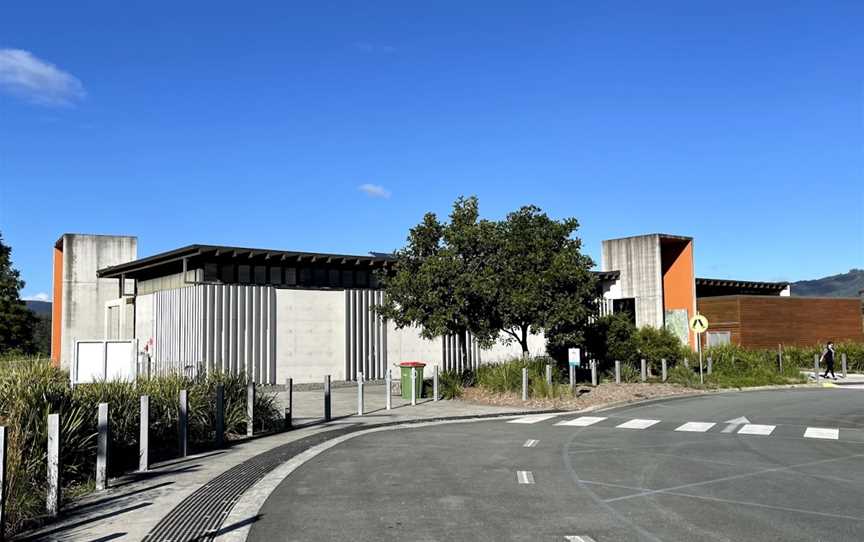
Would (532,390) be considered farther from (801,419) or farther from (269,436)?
(269,436)

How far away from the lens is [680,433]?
16031 millimetres

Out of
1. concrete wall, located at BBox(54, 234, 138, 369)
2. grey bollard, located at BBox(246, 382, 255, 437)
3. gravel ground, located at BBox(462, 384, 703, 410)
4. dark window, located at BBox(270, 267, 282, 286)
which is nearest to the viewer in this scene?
grey bollard, located at BBox(246, 382, 255, 437)

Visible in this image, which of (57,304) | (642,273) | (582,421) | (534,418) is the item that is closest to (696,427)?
(582,421)

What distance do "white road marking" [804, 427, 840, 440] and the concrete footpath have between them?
7.29 metres

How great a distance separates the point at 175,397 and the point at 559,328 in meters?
16.1

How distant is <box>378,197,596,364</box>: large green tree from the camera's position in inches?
1003

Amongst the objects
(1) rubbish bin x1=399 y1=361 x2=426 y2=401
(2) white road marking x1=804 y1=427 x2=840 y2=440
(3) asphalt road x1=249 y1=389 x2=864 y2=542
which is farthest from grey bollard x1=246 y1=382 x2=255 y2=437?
(2) white road marking x1=804 y1=427 x2=840 y2=440

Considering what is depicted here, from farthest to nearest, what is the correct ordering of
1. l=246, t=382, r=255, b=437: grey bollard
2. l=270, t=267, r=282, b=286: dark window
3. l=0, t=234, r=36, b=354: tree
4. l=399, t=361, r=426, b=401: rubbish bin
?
l=0, t=234, r=36, b=354: tree → l=270, t=267, r=282, b=286: dark window → l=399, t=361, r=426, b=401: rubbish bin → l=246, t=382, r=255, b=437: grey bollard

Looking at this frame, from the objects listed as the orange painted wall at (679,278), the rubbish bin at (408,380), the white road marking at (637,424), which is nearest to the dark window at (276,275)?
the rubbish bin at (408,380)

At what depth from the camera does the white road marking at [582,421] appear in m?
17.8

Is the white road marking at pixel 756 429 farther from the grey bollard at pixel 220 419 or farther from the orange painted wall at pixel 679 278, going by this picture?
the orange painted wall at pixel 679 278

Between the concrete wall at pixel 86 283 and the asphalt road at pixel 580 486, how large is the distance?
34.3 m

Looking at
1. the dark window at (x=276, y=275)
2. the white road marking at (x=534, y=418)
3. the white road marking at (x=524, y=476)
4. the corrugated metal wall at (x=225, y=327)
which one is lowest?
the white road marking at (x=534, y=418)

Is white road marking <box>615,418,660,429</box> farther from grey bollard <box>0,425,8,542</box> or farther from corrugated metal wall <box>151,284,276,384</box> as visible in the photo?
corrugated metal wall <box>151,284,276,384</box>
